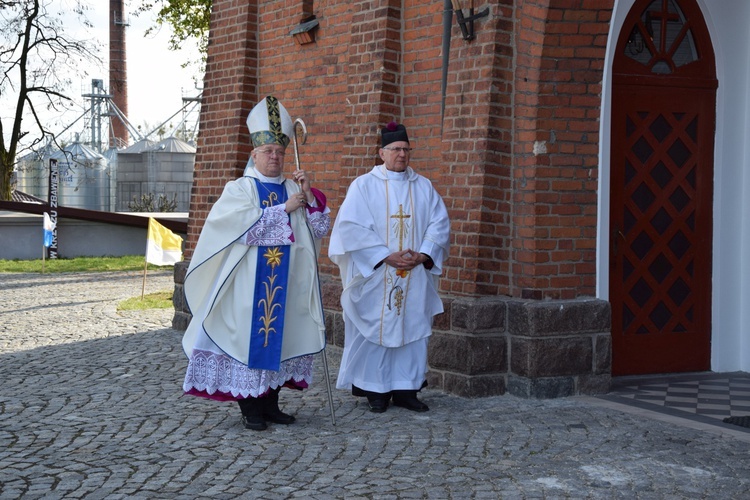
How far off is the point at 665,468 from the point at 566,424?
1215mm

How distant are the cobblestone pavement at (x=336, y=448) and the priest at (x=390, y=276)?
245mm

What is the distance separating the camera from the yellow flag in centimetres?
1500

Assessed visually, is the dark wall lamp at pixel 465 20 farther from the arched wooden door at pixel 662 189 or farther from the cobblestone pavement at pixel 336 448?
the cobblestone pavement at pixel 336 448

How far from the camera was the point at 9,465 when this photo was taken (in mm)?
5871

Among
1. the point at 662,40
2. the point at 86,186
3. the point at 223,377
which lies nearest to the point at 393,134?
the point at 223,377

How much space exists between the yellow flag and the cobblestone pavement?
19.4 feet

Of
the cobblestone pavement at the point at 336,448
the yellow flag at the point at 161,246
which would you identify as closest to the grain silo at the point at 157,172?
the yellow flag at the point at 161,246

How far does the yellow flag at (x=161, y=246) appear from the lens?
A: 15000 millimetres

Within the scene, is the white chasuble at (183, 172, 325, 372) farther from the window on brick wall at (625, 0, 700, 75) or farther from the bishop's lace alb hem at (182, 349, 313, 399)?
the window on brick wall at (625, 0, 700, 75)

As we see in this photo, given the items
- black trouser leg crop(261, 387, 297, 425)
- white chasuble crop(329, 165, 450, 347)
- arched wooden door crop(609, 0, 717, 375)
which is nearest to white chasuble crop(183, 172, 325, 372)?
black trouser leg crop(261, 387, 297, 425)

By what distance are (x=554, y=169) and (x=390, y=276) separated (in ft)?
5.09

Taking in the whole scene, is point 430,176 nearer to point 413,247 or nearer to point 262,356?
point 413,247

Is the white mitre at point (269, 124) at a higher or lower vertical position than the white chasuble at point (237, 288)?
higher

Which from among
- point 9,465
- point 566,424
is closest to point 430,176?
point 566,424
